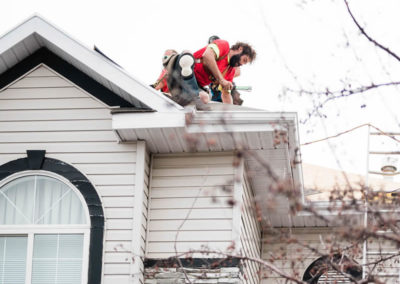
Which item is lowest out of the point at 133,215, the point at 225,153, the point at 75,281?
the point at 75,281

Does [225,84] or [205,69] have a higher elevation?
[205,69]

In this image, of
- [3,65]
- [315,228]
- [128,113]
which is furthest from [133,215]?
[315,228]

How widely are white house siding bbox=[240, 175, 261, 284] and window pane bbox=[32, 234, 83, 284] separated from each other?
6.47 ft

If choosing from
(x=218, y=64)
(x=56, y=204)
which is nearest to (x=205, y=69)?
Result: (x=218, y=64)

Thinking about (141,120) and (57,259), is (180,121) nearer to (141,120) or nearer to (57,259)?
(141,120)

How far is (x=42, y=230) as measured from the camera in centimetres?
1062

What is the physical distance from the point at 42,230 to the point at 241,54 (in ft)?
10.9

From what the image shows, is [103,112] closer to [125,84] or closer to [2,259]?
[125,84]

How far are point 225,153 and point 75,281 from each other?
2.38 m

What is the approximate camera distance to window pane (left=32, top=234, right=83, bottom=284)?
34.2ft

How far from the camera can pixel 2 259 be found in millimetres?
10602

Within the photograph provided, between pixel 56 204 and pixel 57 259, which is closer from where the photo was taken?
pixel 57 259

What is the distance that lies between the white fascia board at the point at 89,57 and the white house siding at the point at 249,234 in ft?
5.61

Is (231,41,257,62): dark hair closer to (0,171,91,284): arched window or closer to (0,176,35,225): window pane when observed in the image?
(0,171,91,284): arched window
